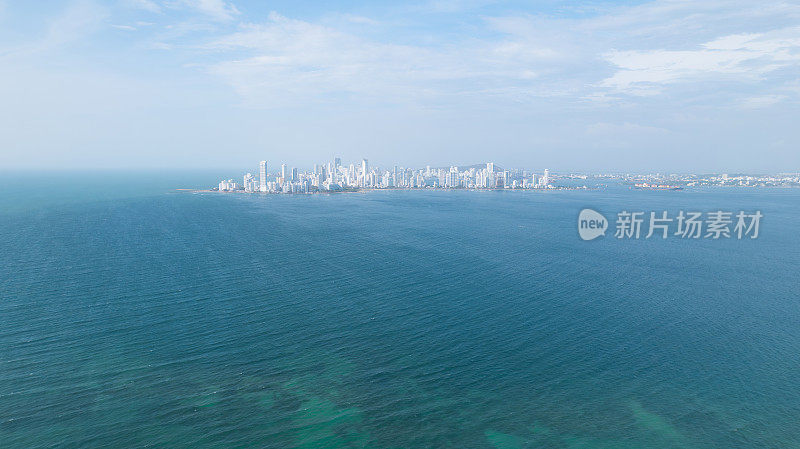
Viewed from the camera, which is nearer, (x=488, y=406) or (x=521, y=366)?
(x=488, y=406)

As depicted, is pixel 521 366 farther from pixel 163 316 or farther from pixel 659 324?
pixel 163 316

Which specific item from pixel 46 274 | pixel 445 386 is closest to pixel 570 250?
pixel 445 386

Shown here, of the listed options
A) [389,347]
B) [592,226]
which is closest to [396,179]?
[592,226]

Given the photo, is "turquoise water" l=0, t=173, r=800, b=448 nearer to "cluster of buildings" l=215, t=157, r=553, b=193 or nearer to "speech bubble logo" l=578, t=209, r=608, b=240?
"speech bubble logo" l=578, t=209, r=608, b=240

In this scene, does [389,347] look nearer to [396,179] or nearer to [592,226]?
[592,226]

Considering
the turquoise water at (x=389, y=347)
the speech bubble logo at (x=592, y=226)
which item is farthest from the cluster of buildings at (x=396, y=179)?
the turquoise water at (x=389, y=347)

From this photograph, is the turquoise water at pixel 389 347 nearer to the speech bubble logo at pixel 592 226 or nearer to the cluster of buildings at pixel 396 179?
the speech bubble logo at pixel 592 226
